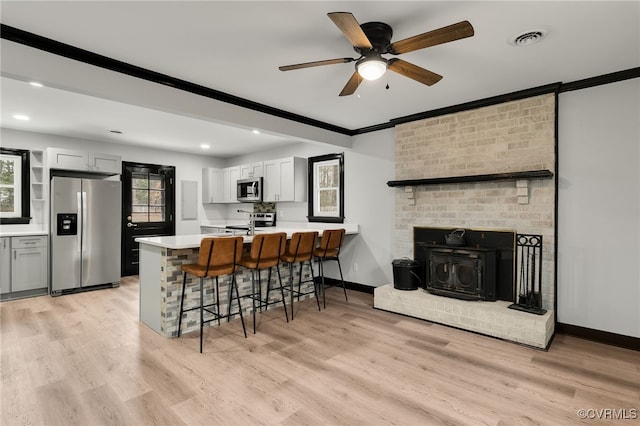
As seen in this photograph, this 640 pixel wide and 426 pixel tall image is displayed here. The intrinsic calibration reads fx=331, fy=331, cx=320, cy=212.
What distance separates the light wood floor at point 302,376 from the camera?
2133 mm

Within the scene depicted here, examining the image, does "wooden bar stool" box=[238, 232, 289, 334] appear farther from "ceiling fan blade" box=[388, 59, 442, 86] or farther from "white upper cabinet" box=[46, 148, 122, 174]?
"white upper cabinet" box=[46, 148, 122, 174]

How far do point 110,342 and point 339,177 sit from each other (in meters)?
3.80

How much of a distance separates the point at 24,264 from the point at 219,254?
3752 mm

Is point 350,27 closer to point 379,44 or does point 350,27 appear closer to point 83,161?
point 379,44

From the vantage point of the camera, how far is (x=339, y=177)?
219 inches

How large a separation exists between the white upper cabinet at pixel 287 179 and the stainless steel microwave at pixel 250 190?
198mm

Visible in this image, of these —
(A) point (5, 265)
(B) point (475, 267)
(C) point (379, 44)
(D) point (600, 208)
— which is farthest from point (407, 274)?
(A) point (5, 265)

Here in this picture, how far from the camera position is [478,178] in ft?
12.5

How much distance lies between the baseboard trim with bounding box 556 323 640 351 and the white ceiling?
250 centimetres

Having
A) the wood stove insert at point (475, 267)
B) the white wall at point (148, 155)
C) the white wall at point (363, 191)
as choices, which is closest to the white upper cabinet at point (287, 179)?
the white wall at point (363, 191)

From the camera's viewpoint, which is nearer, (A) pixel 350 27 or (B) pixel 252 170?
(A) pixel 350 27

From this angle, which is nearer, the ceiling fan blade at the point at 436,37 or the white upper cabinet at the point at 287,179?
the ceiling fan blade at the point at 436,37

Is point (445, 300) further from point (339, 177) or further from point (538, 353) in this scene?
point (339, 177)

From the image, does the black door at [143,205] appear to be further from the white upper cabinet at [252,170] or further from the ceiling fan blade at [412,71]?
the ceiling fan blade at [412,71]
